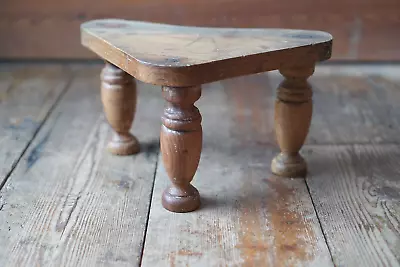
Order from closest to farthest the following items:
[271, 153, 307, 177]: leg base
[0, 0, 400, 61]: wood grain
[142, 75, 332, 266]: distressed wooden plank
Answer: [142, 75, 332, 266]: distressed wooden plank < [271, 153, 307, 177]: leg base < [0, 0, 400, 61]: wood grain

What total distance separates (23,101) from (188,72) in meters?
0.72

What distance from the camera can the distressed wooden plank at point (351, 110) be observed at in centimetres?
122

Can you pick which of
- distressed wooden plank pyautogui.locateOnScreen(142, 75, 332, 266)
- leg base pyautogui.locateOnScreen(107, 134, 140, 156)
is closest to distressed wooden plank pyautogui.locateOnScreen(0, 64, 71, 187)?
leg base pyautogui.locateOnScreen(107, 134, 140, 156)

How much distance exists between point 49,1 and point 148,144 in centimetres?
67

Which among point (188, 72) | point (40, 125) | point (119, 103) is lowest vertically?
point (40, 125)

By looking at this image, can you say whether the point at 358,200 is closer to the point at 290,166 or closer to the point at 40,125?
the point at 290,166

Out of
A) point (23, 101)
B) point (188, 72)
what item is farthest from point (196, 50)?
point (23, 101)

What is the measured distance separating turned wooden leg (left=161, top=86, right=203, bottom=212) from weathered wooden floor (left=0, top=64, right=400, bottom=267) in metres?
0.03

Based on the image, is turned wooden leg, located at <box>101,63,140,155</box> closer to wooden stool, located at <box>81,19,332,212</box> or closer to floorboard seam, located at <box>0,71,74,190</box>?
wooden stool, located at <box>81,19,332,212</box>

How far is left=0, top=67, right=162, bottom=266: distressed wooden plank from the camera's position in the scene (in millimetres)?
818

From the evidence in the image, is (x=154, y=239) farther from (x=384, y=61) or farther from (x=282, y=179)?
(x=384, y=61)

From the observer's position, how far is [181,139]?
2.84ft

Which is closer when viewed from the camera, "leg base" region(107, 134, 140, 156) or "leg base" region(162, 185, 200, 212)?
"leg base" region(162, 185, 200, 212)

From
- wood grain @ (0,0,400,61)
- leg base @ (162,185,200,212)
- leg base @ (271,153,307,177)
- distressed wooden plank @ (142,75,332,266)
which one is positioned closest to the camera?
distressed wooden plank @ (142,75,332,266)
